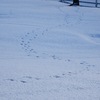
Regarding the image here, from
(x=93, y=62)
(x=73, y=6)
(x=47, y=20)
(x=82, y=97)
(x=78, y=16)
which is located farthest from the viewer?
(x=73, y=6)

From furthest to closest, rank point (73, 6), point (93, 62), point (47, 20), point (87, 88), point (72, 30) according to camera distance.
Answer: point (73, 6) < point (47, 20) < point (72, 30) < point (93, 62) < point (87, 88)

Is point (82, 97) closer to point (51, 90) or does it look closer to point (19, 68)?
point (51, 90)

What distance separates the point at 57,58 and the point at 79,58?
0.59 metres

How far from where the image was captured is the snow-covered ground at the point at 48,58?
5.71 metres

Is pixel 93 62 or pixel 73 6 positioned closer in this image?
pixel 93 62

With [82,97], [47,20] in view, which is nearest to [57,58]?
[82,97]

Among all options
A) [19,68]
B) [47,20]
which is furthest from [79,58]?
[47,20]

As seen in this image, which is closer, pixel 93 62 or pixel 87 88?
pixel 87 88

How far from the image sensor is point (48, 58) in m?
8.11

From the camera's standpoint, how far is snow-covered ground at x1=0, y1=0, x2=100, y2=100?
571 centimetres

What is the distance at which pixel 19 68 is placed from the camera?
7.00 meters

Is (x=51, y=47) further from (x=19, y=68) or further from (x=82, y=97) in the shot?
(x=82, y=97)

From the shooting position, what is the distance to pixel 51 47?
9406mm

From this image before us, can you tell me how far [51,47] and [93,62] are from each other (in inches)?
72.0
